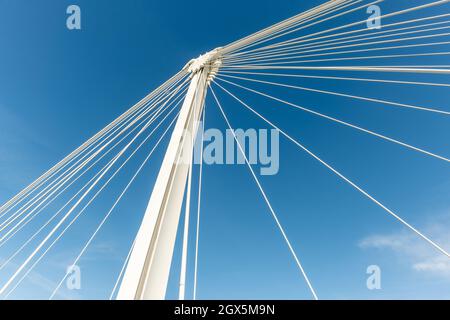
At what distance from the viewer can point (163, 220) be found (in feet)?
9.80

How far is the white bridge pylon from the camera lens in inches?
96.5

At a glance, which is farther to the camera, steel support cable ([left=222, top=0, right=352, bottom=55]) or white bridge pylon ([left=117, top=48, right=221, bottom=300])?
steel support cable ([left=222, top=0, right=352, bottom=55])

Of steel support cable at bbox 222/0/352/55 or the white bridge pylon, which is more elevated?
steel support cable at bbox 222/0/352/55

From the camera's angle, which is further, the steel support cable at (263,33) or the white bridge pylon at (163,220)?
the steel support cable at (263,33)

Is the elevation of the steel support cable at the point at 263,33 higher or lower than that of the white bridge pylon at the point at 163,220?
higher

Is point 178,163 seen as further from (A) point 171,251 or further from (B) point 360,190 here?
(B) point 360,190

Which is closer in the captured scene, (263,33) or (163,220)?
(163,220)

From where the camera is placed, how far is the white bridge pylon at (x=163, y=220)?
2.45m

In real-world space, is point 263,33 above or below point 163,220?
above

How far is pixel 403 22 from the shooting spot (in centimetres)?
399
